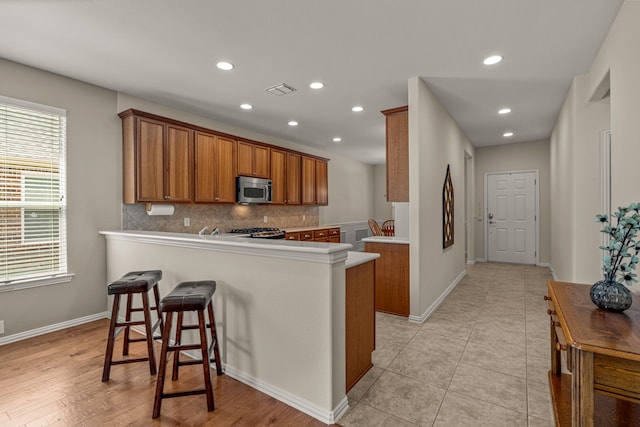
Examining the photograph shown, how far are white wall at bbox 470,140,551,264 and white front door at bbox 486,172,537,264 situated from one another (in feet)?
0.39

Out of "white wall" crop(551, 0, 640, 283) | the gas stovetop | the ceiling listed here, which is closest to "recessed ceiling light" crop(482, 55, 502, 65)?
the ceiling

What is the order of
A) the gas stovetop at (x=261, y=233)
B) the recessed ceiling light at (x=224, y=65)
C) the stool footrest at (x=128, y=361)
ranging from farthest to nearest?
the gas stovetop at (x=261, y=233), the recessed ceiling light at (x=224, y=65), the stool footrest at (x=128, y=361)

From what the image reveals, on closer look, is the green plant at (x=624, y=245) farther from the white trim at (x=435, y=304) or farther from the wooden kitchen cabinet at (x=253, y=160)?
the wooden kitchen cabinet at (x=253, y=160)

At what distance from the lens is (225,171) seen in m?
4.41

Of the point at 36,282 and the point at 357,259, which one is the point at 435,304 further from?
the point at 36,282

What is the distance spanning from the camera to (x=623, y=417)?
1467mm

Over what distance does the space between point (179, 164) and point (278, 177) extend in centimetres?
185

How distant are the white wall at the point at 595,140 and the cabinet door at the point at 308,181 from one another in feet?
13.2

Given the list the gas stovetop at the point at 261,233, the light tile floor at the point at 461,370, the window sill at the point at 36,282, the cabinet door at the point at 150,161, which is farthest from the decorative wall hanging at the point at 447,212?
the window sill at the point at 36,282

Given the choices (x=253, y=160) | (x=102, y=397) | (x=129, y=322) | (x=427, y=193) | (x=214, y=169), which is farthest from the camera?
(x=253, y=160)

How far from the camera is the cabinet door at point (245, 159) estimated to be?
15.2ft

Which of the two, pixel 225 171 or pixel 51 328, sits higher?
pixel 225 171

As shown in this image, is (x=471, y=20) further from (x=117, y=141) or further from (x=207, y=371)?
(x=117, y=141)

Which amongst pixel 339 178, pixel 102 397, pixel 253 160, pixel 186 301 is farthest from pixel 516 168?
pixel 102 397
